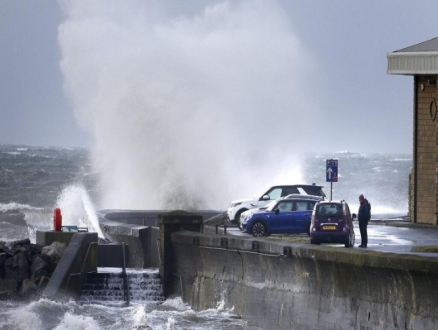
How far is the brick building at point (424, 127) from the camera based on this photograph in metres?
36.9

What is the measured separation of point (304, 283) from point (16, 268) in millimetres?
7623

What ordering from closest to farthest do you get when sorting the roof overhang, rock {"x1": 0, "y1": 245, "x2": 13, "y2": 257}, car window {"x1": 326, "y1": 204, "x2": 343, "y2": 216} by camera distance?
car window {"x1": 326, "y1": 204, "x2": 343, "y2": 216} → rock {"x1": 0, "y1": 245, "x2": 13, "y2": 257} → the roof overhang

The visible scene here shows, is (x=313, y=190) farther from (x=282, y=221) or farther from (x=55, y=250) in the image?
(x=55, y=250)

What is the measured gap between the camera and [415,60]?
3719 centimetres

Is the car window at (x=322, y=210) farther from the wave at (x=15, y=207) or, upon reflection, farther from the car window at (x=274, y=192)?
the wave at (x=15, y=207)

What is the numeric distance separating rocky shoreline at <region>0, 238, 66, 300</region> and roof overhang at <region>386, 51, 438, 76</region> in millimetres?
13021

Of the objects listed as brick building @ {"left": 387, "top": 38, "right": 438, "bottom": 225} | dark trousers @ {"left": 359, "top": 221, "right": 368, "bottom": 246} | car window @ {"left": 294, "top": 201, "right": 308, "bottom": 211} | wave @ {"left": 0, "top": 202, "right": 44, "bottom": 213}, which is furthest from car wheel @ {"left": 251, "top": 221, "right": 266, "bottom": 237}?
wave @ {"left": 0, "top": 202, "right": 44, "bottom": 213}

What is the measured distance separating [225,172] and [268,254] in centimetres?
3901

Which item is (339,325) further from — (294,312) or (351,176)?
(351,176)

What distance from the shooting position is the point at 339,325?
20.9 meters

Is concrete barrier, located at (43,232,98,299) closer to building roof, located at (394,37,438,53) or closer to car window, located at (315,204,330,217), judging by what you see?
car window, located at (315,204,330,217)

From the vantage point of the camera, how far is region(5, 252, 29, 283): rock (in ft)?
90.0

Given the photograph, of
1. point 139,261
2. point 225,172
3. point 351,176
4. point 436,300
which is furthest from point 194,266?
point 351,176

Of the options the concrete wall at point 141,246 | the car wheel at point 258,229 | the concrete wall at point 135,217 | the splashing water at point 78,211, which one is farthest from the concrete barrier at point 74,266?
the concrete wall at point 135,217
